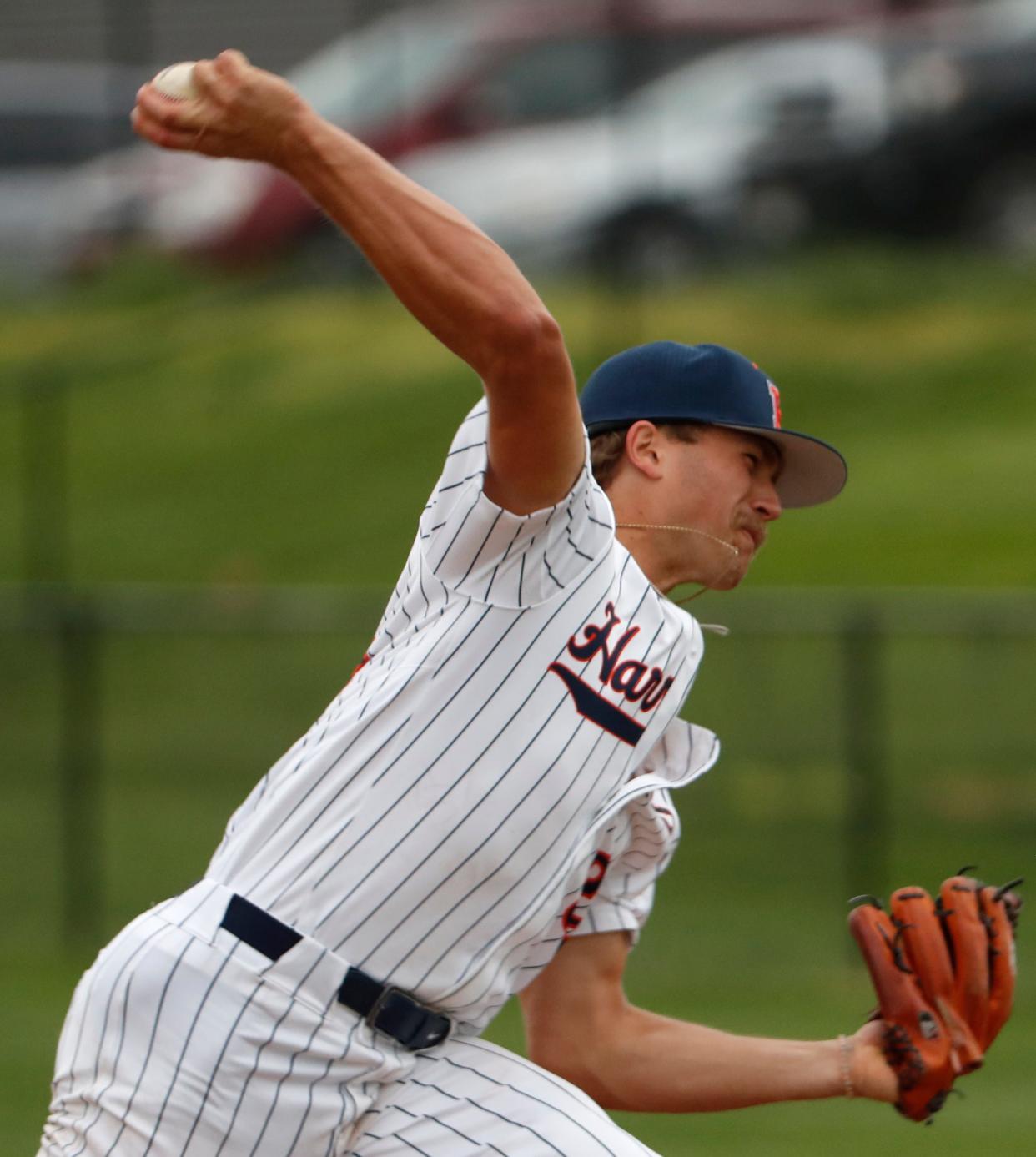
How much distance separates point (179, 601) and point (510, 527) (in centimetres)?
974

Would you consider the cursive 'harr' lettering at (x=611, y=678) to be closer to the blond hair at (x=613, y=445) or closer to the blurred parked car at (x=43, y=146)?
the blond hair at (x=613, y=445)

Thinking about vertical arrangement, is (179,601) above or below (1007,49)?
below

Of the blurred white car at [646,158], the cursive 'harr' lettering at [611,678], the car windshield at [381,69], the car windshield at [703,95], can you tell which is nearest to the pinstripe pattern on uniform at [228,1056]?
the cursive 'harr' lettering at [611,678]

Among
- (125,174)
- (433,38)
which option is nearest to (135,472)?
(125,174)

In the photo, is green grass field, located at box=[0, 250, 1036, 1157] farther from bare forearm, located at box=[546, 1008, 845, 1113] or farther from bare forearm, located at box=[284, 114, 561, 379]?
bare forearm, located at box=[284, 114, 561, 379]

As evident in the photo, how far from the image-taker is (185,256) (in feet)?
60.0

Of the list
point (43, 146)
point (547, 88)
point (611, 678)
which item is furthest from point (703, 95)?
point (611, 678)

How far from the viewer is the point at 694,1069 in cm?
382

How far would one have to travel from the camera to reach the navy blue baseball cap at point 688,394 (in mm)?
3713

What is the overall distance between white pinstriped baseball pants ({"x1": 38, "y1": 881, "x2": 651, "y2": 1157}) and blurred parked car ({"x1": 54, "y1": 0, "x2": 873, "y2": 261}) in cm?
1467

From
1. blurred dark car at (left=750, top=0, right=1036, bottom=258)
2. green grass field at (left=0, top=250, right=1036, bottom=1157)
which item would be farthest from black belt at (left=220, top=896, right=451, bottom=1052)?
blurred dark car at (left=750, top=0, right=1036, bottom=258)

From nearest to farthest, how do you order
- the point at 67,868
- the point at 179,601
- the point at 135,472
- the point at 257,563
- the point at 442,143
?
the point at 67,868 < the point at 179,601 < the point at 257,563 < the point at 135,472 < the point at 442,143

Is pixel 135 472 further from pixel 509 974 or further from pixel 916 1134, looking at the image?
pixel 509 974

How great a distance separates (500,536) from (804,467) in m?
0.98
